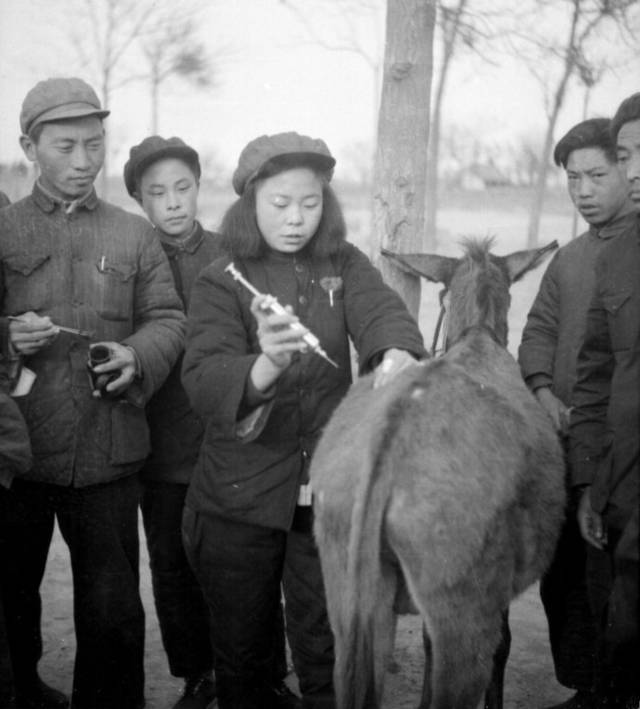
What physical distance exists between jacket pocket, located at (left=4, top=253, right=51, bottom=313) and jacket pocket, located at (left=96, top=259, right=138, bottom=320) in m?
0.22

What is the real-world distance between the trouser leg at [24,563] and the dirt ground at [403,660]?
0.46m

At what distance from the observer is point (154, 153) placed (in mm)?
4141

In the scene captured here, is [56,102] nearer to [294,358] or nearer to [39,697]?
[294,358]

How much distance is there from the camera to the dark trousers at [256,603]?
10.6 feet

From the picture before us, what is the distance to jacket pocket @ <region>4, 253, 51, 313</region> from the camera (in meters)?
3.48

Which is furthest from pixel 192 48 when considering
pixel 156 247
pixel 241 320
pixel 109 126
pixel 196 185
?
pixel 241 320

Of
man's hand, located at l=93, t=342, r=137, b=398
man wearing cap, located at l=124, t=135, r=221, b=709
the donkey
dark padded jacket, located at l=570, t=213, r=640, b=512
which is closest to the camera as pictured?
the donkey

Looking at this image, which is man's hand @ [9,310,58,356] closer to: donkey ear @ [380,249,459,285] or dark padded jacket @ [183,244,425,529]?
dark padded jacket @ [183,244,425,529]

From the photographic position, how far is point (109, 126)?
952 centimetres

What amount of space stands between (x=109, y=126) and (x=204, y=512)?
732 centimetres

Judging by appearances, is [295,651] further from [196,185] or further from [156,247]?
[196,185]

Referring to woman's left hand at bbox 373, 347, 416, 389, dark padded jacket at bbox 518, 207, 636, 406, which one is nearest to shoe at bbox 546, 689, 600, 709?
dark padded jacket at bbox 518, 207, 636, 406

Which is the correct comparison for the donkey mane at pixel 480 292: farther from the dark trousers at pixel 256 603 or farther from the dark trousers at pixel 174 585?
the dark trousers at pixel 174 585

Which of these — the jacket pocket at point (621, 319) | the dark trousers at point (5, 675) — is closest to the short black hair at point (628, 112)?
the jacket pocket at point (621, 319)
